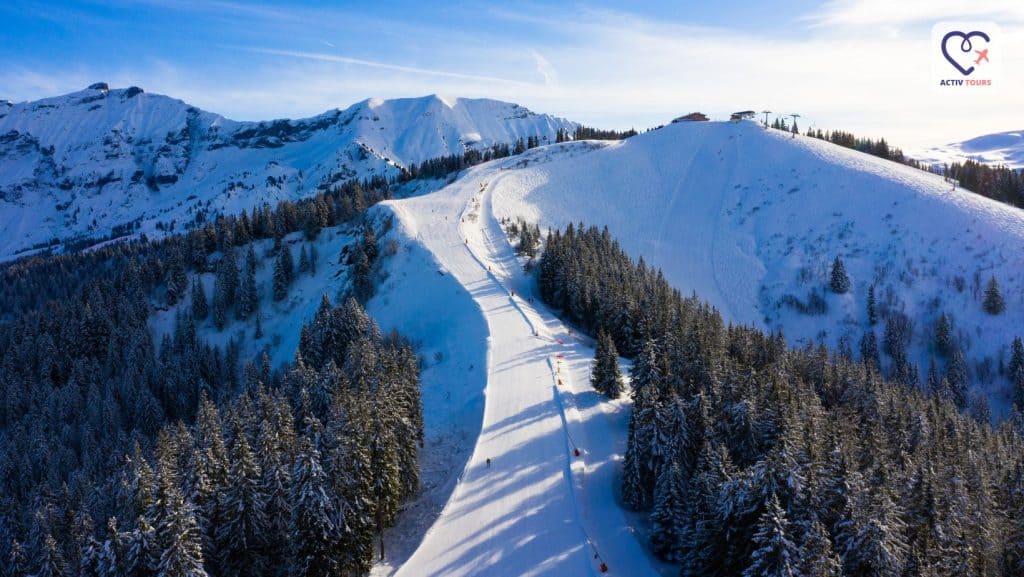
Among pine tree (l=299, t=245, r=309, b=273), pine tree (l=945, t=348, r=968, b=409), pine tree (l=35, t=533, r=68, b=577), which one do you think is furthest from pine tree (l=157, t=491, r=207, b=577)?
pine tree (l=945, t=348, r=968, b=409)

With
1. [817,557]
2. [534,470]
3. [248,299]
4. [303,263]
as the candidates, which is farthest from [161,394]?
[817,557]

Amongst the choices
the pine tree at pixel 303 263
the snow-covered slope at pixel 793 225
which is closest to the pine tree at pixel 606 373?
the snow-covered slope at pixel 793 225

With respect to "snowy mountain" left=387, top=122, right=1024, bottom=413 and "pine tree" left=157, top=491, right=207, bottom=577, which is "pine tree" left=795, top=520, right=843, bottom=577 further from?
"snowy mountain" left=387, top=122, right=1024, bottom=413

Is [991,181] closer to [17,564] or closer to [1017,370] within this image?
[1017,370]

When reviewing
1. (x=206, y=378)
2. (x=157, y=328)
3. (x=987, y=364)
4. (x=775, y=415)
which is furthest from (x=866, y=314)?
(x=157, y=328)

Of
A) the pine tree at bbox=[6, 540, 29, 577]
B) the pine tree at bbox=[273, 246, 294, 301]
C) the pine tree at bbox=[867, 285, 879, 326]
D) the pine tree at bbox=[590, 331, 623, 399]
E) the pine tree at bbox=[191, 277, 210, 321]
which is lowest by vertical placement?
the pine tree at bbox=[6, 540, 29, 577]

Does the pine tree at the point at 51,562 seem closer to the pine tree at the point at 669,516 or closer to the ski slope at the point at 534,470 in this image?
the ski slope at the point at 534,470
